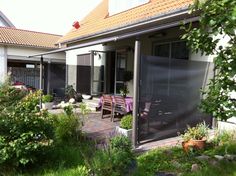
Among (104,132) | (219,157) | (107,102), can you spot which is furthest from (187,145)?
(107,102)

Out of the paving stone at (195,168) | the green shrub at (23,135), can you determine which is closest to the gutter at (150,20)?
the paving stone at (195,168)

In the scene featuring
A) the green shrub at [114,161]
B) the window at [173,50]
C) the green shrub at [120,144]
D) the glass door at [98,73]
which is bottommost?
the green shrub at [114,161]

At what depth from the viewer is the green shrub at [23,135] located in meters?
4.95

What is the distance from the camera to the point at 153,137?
711cm

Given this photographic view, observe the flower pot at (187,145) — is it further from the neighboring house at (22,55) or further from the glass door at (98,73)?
the neighboring house at (22,55)

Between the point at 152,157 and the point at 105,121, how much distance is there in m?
4.19

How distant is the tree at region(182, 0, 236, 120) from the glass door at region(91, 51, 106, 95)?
1036 cm

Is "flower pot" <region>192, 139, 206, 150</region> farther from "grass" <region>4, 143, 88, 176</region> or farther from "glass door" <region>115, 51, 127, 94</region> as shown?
"glass door" <region>115, 51, 127, 94</region>

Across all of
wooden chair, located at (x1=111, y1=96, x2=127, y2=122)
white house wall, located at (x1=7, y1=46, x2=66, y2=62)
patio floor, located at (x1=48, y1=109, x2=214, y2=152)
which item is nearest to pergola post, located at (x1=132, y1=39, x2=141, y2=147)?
patio floor, located at (x1=48, y1=109, x2=214, y2=152)

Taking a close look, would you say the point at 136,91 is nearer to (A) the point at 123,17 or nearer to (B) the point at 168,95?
(B) the point at 168,95

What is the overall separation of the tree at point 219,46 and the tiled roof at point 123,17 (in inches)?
177

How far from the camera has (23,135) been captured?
507 cm

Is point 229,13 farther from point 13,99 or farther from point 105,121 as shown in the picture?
point 105,121

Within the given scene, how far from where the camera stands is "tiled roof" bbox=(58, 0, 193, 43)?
369 inches
